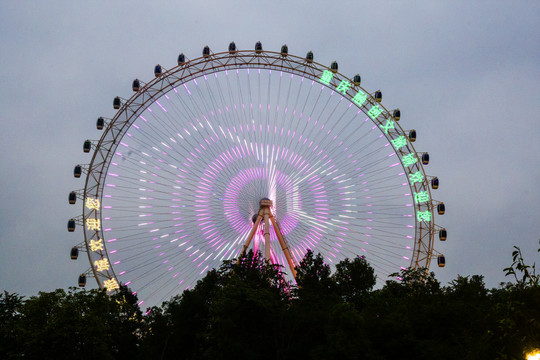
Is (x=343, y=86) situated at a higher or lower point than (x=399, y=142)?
higher

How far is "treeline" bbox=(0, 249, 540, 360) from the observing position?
31.6 meters

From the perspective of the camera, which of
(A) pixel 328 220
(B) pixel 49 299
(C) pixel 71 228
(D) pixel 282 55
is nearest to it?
(B) pixel 49 299

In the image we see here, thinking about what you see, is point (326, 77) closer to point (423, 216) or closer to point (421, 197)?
point (421, 197)

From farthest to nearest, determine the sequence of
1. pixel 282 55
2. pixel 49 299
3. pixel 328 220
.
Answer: pixel 282 55, pixel 328 220, pixel 49 299

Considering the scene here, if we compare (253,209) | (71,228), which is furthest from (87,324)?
(253,209)

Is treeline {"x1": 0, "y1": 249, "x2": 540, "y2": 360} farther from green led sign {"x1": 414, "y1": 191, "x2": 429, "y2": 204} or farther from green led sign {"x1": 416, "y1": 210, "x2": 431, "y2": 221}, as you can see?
green led sign {"x1": 414, "y1": 191, "x2": 429, "y2": 204}

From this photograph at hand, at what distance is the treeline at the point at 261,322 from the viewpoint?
104 feet

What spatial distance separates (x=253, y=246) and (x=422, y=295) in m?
14.5

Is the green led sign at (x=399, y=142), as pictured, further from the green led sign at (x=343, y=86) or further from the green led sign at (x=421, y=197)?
the green led sign at (x=343, y=86)

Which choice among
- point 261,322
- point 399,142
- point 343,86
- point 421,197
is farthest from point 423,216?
point 261,322

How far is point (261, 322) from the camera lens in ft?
110

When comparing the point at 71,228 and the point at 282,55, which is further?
the point at 282,55

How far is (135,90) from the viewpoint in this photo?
167 feet

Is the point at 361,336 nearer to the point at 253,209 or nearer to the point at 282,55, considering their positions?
the point at 253,209
